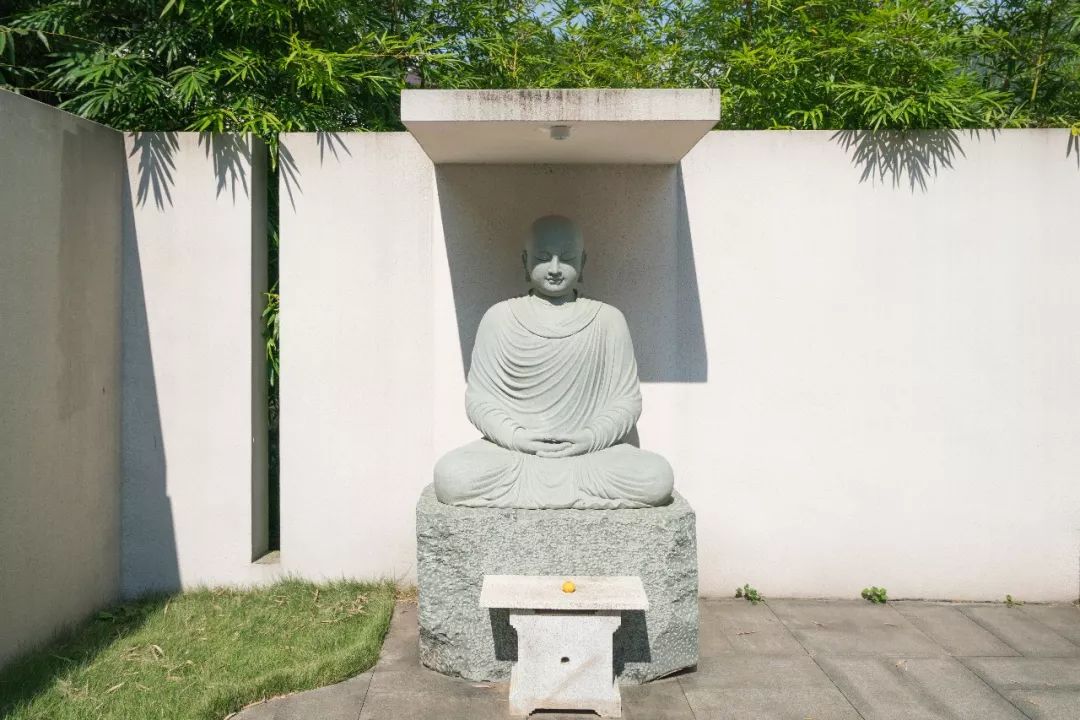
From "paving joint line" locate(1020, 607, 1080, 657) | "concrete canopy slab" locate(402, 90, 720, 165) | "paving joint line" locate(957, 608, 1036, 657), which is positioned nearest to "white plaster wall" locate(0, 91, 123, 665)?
"concrete canopy slab" locate(402, 90, 720, 165)

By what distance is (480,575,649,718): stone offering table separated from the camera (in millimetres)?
3521

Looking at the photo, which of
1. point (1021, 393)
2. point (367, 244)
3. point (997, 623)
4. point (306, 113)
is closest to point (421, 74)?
point (306, 113)

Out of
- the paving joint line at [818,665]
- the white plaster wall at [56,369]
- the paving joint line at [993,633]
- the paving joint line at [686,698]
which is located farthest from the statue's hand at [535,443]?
the paving joint line at [993,633]

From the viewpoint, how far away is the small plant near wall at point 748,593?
4.94 meters

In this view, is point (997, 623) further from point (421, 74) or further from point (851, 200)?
point (421, 74)

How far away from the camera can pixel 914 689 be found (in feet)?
12.4

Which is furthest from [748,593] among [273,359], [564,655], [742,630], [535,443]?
[273,359]

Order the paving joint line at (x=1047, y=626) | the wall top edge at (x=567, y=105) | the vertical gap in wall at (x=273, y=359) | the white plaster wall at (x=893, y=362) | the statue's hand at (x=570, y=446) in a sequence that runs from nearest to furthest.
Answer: the wall top edge at (x=567, y=105), the statue's hand at (x=570, y=446), the paving joint line at (x=1047, y=626), the white plaster wall at (x=893, y=362), the vertical gap in wall at (x=273, y=359)

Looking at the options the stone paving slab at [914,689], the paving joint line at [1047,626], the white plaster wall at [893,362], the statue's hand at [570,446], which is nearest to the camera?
the stone paving slab at [914,689]

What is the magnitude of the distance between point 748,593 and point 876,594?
68cm

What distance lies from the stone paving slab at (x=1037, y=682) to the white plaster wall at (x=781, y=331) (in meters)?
0.88

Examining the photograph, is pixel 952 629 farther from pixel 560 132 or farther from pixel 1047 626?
pixel 560 132

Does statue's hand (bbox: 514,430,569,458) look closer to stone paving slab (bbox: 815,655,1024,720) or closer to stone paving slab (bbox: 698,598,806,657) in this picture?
stone paving slab (bbox: 698,598,806,657)

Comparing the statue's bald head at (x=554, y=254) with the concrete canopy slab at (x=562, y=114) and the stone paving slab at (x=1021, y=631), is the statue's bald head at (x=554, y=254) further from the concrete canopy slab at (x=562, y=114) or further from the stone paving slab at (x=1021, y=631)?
the stone paving slab at (x=1021, y=631)
